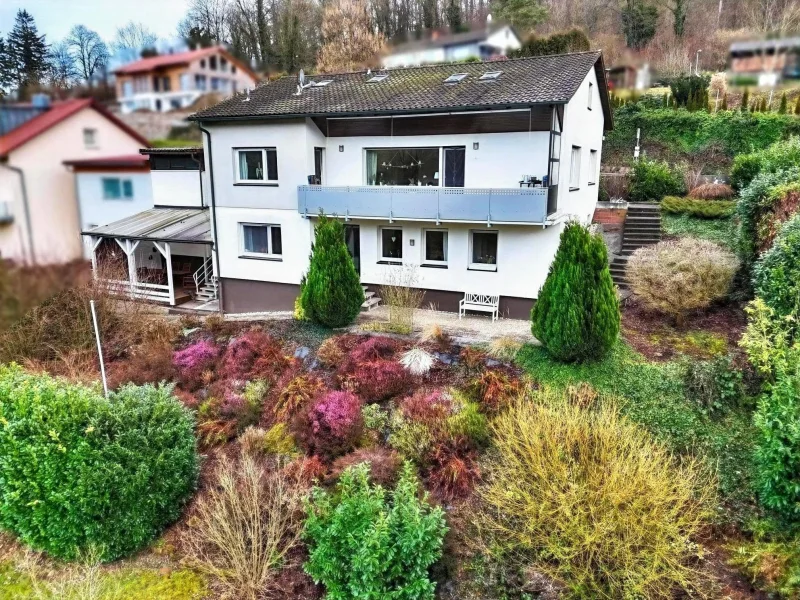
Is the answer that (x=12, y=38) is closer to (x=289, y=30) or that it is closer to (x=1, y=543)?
(x=289, y=30)

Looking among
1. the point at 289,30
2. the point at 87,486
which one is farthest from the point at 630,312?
the point at 289,30

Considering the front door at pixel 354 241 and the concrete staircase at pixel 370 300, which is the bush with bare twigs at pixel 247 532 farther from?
the front door at pixel 354 241

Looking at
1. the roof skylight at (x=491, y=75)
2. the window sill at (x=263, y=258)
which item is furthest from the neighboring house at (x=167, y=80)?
the roof skylight at (x=491, y=75)

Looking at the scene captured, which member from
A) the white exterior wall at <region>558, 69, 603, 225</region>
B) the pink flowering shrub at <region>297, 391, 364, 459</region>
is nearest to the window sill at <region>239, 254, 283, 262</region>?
the pink flowering shrub at <region>297, 391, 364, 459</region>

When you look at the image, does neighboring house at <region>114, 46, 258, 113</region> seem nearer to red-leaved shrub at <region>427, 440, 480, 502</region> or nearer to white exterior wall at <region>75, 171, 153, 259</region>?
white exterior wall at <region>75, 171, 153, 259</region>

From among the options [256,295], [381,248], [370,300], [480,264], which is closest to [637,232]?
[480,264]

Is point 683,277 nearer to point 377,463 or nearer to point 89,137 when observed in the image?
point 377,463
